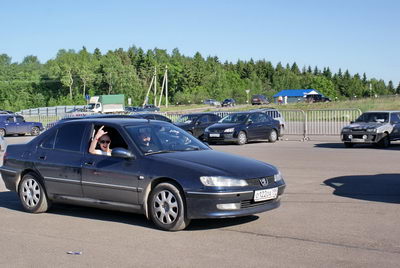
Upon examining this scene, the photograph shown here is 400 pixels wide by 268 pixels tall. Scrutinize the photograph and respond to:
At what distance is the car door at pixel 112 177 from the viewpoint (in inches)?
316

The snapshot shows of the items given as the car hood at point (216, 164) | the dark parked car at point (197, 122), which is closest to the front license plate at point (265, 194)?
the car hood at point (216, 164)

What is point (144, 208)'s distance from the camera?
794 cm

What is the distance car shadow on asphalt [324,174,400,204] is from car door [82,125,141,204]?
423cm

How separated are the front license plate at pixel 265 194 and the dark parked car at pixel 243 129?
17194mm

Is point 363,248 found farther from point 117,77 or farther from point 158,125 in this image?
point 117,77

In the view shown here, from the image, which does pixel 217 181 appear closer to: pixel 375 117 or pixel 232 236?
Answer: pixel 232 236

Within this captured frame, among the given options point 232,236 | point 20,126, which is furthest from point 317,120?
point 232,236

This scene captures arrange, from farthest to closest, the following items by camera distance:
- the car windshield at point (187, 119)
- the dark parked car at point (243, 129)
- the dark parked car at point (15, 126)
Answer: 1. the dark parked car at point (15, 126)
2. the car windshield at point (187, 119)
3. the dark parked car at point (243, 129)

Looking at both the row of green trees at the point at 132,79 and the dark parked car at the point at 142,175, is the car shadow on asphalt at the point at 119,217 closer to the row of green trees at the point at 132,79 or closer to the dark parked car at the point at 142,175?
the dark parked car at the point at 142,175

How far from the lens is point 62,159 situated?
8.96 meters

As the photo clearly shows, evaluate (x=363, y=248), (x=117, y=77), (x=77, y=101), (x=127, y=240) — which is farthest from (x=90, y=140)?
(x=117, y=77)

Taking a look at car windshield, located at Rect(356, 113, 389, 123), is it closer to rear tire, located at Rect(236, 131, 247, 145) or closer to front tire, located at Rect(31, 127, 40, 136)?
rear tire, located at Rect(236, 131, 247, 145)

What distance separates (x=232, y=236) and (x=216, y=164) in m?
0.99

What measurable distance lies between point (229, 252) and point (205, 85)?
446 ft
